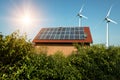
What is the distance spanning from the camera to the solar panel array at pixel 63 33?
80.7 feet

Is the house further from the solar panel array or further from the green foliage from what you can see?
the green foliage

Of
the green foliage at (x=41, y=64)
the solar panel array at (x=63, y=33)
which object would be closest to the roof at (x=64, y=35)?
the solar panel array at (x=63, y=33)

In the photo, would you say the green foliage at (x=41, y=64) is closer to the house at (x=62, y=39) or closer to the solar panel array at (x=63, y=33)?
the house at (x=62, y=39)

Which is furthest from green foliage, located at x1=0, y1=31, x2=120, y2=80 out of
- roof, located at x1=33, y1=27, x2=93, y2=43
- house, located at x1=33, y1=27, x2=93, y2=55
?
house, located at x1=33, y1=27, x2=93, y2=55

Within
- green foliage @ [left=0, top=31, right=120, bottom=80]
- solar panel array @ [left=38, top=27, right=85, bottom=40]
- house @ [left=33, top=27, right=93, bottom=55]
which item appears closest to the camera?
green foliage @ [left=0, top=31, right=120, bottom=80]

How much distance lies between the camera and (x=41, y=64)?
8.80 meters

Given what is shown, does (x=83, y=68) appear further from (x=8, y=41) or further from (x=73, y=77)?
(x=8, y=41)

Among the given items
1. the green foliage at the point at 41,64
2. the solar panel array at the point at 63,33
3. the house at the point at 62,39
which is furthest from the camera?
the solar panel array at the point at 63,33

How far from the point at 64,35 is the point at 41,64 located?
1666cm

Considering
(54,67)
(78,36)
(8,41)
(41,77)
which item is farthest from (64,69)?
(78,36)

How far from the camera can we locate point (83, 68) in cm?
1068

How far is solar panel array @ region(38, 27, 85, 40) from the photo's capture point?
2461 cm

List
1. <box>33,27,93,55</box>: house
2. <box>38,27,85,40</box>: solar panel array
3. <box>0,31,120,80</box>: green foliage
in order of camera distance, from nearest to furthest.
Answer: <box>0,31,120,80</box>: green foliage, <box>33,27,93,55</box>: house, <box>38,27,85,40</box>: solar panel array

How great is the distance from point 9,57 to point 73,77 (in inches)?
109
